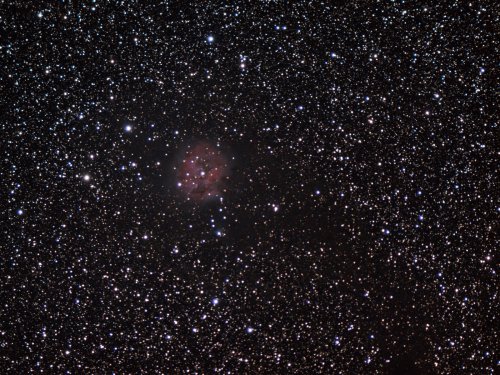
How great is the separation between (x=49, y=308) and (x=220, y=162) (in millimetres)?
227

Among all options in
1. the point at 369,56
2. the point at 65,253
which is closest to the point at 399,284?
the point at 369,56

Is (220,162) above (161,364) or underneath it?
above

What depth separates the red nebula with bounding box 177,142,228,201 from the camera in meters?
0.39

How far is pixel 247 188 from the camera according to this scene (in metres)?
0.40

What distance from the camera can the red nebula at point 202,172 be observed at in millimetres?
393

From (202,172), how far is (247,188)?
0.05 m

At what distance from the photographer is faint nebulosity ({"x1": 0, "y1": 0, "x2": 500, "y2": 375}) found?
39cm

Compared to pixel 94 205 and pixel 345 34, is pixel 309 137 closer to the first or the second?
pixel 345 34

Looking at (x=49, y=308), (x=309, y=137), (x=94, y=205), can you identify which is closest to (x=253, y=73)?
(x=309, y=137)

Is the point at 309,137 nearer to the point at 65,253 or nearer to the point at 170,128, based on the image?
A: the point at 170,128

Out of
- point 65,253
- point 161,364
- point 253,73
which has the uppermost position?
point 253,73

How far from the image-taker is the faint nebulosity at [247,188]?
388 mm

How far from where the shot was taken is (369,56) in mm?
402

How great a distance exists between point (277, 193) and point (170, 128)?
0.13 metres
